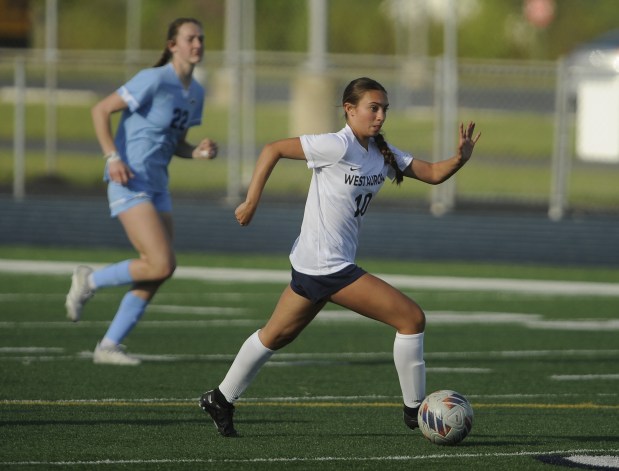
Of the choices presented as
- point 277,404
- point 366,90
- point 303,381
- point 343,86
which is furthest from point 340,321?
point 343,86

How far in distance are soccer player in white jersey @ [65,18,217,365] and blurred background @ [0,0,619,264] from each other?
330 inches

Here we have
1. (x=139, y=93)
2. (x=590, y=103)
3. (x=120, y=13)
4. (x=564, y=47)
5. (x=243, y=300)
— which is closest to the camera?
(x=139, y=93)

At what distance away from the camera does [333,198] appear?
7.28 meters

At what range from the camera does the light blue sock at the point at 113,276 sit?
10.0 metres

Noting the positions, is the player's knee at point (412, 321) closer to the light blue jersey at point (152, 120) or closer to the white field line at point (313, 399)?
the white field line at point (313, 399)

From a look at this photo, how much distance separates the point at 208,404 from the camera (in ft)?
24.0

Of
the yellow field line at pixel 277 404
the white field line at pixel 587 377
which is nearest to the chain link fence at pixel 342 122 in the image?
the white field line at pixel 587 377

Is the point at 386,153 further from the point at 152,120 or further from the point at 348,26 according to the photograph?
the point at 348,26

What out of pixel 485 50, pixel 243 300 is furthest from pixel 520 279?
pixel 485 50

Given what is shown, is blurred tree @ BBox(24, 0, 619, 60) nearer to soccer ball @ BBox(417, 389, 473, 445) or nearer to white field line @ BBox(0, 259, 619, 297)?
white field line @ BBox(0, 259, 619, 297)

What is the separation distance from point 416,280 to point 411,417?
863 centimetres

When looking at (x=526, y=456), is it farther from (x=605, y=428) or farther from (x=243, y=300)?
(x=243, y=300)

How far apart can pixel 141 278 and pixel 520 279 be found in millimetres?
7310

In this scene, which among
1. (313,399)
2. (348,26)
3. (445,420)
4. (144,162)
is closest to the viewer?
(445,420)
